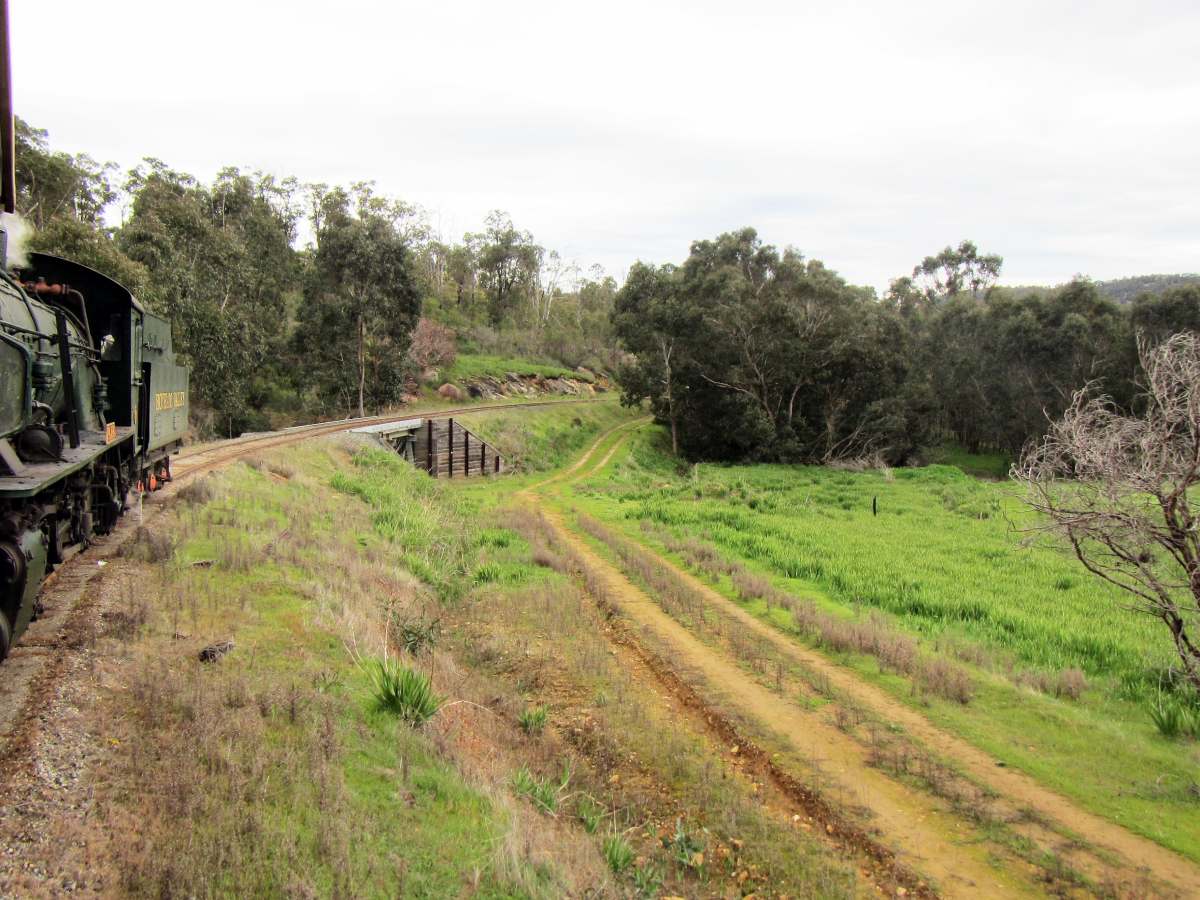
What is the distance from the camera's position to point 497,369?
65.1m

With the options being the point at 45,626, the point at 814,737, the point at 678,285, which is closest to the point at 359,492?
the point at 45,626

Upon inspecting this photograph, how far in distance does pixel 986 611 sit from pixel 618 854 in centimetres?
1037

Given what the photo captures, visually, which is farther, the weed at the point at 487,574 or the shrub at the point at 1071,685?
the weed at the point at 487,574

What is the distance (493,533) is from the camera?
1994 centimetres

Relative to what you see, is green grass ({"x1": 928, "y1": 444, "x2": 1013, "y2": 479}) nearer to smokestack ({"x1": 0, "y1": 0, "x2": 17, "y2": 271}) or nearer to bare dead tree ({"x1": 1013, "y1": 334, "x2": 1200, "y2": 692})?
bare dead tree ({"x1": 1013, "y1": 334, "x2": 1200, "y2": 692})

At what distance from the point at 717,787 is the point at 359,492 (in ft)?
51.0

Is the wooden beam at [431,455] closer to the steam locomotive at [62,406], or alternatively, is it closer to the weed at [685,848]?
the steam locomotive at [62,406]

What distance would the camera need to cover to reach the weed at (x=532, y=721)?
857cm

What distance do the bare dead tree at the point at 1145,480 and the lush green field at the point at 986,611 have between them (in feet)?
2.53

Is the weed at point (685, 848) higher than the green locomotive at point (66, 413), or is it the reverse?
the green locomotive at point (66, 413)

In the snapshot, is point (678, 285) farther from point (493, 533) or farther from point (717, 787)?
point (717, 787)

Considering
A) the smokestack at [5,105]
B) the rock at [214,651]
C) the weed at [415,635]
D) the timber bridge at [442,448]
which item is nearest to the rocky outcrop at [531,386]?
the timber bridge at [442,448]

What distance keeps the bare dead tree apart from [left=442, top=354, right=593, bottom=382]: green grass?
2085 inches

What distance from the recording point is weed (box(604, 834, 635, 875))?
6.01 m
